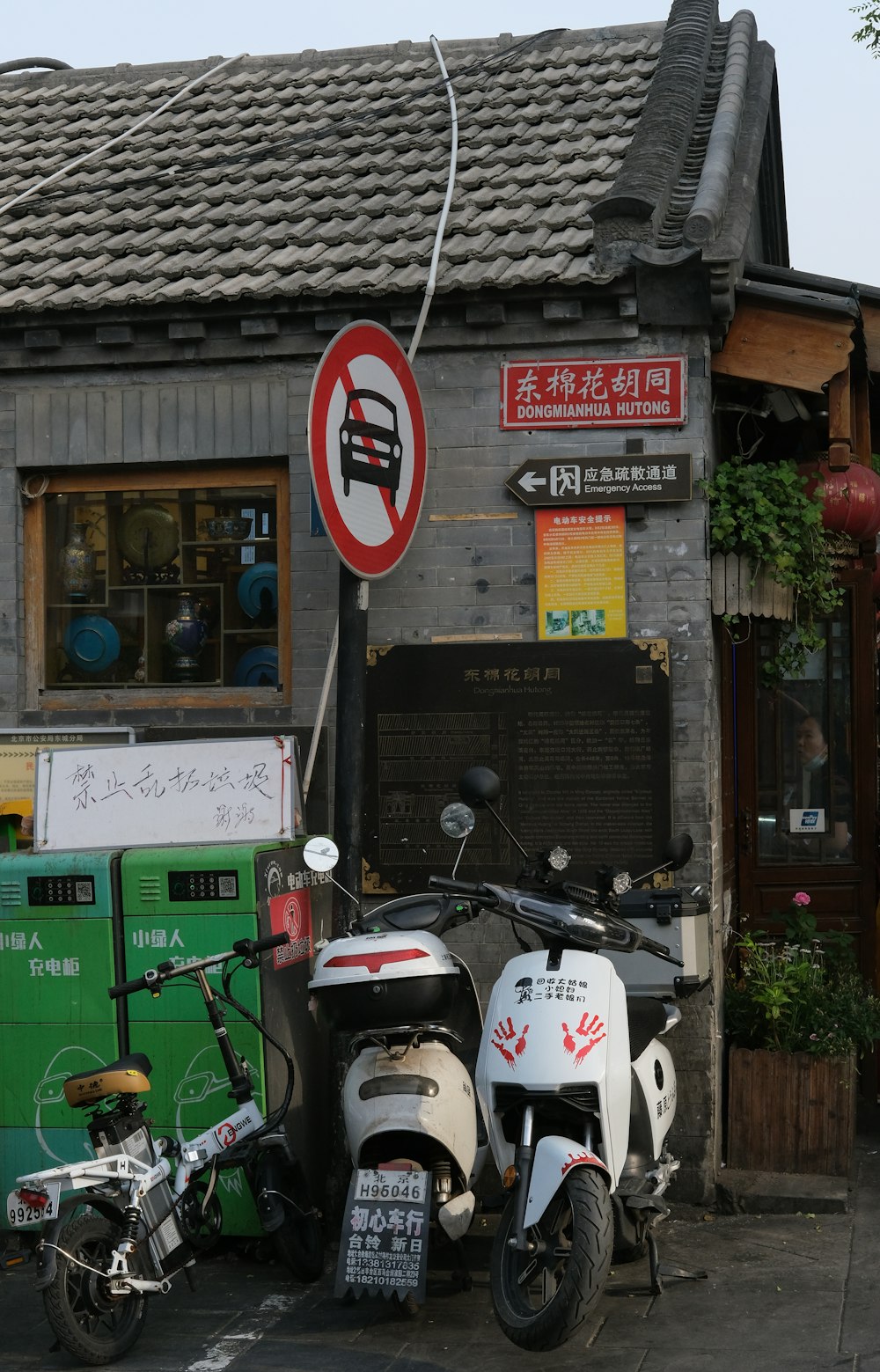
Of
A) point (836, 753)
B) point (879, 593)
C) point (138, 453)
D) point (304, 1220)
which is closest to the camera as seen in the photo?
point (304, 1220)

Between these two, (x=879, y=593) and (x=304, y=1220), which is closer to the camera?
(x=304, y=1220)

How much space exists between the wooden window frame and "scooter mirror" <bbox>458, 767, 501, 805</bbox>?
218cm

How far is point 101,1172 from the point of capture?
16.6 ft

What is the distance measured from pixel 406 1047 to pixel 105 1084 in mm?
1053

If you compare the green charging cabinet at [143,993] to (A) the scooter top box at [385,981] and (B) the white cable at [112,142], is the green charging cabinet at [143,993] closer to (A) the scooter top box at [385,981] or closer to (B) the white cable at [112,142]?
(A) the scooter top box at [385,981]

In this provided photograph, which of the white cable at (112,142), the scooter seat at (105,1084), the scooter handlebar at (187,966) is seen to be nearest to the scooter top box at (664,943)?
the scooter handlebar at (187,966)

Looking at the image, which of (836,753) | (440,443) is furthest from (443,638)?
(836,753)

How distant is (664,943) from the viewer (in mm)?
6055

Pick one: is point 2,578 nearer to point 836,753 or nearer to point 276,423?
point 276,423

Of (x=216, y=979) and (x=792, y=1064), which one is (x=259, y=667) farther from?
(x=792, y=1064)

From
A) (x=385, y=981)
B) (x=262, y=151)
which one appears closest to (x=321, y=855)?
(x=385, y=981)

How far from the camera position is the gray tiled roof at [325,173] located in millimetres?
7203

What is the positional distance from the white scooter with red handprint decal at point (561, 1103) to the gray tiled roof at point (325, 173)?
10.1ft

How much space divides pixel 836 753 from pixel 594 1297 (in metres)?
4.83
